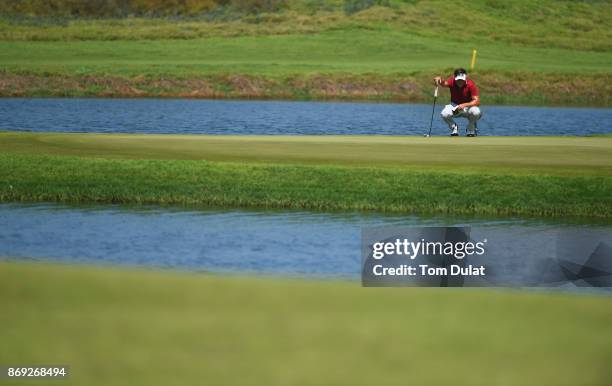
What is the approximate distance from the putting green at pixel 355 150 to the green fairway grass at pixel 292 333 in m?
13.0

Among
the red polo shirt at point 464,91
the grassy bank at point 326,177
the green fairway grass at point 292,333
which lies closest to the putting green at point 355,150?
the grassy bank at point 326,177

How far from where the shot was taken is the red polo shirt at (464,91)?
2841cm

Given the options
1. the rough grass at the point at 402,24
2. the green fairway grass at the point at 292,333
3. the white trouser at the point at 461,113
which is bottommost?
the rough grass at the point at 402,24

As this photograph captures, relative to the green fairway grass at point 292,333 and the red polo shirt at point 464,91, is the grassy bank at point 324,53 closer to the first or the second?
the red polo shirt at point 464,91

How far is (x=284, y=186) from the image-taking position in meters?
21.6

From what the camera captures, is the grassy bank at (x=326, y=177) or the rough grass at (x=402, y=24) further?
the rough grass at (x=402, y=24)

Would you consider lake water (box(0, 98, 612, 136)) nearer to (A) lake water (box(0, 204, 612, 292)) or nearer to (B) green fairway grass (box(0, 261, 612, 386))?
(A) lake water (box(0, 204, 612, 292))

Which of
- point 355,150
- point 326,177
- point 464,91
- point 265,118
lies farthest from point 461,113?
point 265,118

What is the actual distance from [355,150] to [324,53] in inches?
2480

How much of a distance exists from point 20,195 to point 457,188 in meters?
7.33

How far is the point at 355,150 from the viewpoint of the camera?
2430 cm

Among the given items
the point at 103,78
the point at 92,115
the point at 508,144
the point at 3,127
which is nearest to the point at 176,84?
the point at 103,78

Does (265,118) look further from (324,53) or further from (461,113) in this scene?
(324,53)

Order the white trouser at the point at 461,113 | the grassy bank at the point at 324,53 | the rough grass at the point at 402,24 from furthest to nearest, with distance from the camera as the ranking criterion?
the rough grass at the point at 402,24 → the grassy bank at the point at 324,53 → the white trouser at the point at 461,113
